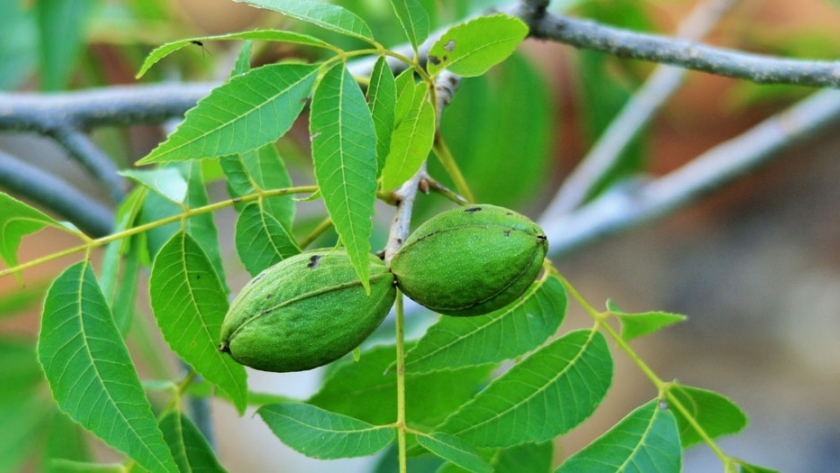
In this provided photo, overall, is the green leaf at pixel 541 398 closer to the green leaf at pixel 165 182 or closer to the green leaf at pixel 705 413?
the green leaf at pixel 705 413

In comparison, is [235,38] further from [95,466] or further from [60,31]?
[60,31]

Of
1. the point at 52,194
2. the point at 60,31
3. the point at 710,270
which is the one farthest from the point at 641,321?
the point at 710,270

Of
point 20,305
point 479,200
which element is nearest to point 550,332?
point 479,200

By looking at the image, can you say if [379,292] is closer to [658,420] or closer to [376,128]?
[376,128]

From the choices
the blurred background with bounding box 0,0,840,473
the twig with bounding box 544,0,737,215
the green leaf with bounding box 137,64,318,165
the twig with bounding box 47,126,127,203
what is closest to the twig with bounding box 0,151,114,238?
the twig with bounding box 47,126,127,203

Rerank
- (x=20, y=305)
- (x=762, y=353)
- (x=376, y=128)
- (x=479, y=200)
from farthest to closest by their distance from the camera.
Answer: (x=762, y=353) < (x=479, y=200) < (x=20, y=305) < (x=376, y=128)

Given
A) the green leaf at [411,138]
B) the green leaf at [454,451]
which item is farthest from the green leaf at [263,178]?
the green leaf at [454,451]
